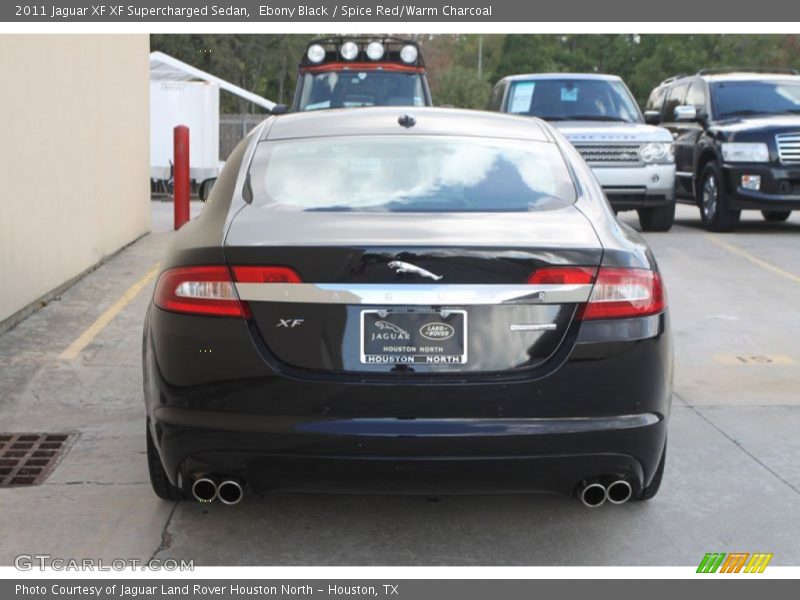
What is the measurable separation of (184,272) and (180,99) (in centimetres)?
1865

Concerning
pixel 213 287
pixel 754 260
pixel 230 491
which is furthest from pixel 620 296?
pixel 754 260

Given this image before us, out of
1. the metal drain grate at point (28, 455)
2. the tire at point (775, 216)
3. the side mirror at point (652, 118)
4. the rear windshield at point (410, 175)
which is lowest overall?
the tire at point (775, 216)

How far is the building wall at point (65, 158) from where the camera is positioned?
8531 millimetres

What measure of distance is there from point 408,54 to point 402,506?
1298 centimetres

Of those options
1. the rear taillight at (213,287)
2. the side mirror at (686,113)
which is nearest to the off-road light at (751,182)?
the side mirror at (686,113)

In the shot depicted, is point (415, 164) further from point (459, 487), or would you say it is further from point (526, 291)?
point (459, 487)

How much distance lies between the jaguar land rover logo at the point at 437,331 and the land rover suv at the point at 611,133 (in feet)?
32.2

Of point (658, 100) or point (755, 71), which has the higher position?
point (755, 71)

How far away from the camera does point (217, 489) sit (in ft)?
13.7

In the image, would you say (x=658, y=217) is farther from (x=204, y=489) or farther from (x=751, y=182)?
(x=204, y=489)

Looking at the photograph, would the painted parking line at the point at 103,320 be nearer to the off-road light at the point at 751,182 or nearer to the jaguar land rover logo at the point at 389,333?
the jaguar land rover logo at the point at 389,333

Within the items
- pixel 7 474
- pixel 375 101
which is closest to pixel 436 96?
pixel 375 101

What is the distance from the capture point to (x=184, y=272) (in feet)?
13.6

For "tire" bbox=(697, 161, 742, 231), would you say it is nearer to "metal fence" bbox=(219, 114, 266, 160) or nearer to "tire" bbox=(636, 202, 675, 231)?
"tire" bbox=(636, 202, 675, 231)
